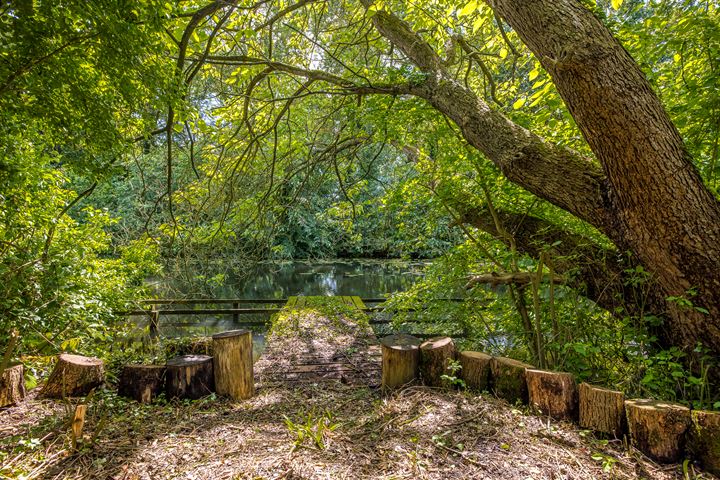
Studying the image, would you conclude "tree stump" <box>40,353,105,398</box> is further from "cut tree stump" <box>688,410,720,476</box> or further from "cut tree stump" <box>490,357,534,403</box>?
"cut tree stump" <box>688,410,720,476</box>

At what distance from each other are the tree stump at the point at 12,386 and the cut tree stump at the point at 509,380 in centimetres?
358

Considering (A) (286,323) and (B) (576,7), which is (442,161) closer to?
(B) (576,7)

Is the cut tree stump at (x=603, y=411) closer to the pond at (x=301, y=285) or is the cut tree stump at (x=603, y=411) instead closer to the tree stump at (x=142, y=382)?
the tree stump at (x=142, y=382)

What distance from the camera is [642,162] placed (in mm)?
2371

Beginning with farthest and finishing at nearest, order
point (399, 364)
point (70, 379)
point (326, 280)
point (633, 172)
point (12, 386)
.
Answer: point (326, 280)
point (399, 364)
point (70, 379)
point (12, 386)
point (633, 172)

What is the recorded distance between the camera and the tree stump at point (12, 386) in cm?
273

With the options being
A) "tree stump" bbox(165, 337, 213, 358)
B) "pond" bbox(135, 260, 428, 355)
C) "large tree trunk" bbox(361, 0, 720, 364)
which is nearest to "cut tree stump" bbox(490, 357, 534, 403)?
"large tree trunk" bbox(361, 0, 720, 364)

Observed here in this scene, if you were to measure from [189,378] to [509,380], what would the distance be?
2.53m

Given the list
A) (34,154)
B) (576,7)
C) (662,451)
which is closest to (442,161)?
(576,7)

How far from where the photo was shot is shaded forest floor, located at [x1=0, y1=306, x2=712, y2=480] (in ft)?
6.56

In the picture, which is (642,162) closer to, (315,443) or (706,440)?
(706,440)

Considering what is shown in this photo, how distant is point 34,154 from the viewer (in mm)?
3650

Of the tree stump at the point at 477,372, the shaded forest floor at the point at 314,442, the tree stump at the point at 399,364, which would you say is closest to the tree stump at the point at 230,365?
the shaded forest floor at the point at 314,442

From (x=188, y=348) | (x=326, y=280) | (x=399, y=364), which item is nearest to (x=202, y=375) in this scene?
(x=188, y=348)
